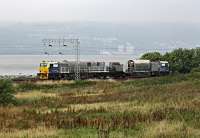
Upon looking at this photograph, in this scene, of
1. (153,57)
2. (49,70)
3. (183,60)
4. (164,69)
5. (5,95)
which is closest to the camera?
(5,95)

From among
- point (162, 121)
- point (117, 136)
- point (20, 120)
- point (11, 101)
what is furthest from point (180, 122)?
point (11, 101)

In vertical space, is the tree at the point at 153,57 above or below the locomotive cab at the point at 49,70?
above

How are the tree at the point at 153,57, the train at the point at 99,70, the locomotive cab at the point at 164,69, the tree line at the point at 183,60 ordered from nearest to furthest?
1. the train at the point at 99,70
2. the locomotive cab at the point at 164,69
3. the tree line at the point at 183,60
4. the tree at the point at 153,57

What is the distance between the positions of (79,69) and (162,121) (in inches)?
2363

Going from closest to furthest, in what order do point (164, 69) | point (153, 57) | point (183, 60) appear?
1. point (164, 69)
2. point (183, 60)
3. point (153, 57)

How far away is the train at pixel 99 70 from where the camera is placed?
75.8 m

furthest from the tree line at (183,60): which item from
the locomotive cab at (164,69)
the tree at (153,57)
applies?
the locomotive cab at (164,69)

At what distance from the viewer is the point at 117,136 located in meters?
14.5

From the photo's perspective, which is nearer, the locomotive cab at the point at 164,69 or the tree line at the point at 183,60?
the locomotive cab at the point at 164,69

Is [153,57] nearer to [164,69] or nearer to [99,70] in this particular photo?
[164,69]

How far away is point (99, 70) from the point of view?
263ft

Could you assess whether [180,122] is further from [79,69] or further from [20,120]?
[79,69]

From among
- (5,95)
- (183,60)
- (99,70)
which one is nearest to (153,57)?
(183,60)

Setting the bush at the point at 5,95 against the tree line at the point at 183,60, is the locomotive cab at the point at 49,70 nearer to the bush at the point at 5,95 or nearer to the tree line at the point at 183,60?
the tree line at the point at 183,60
